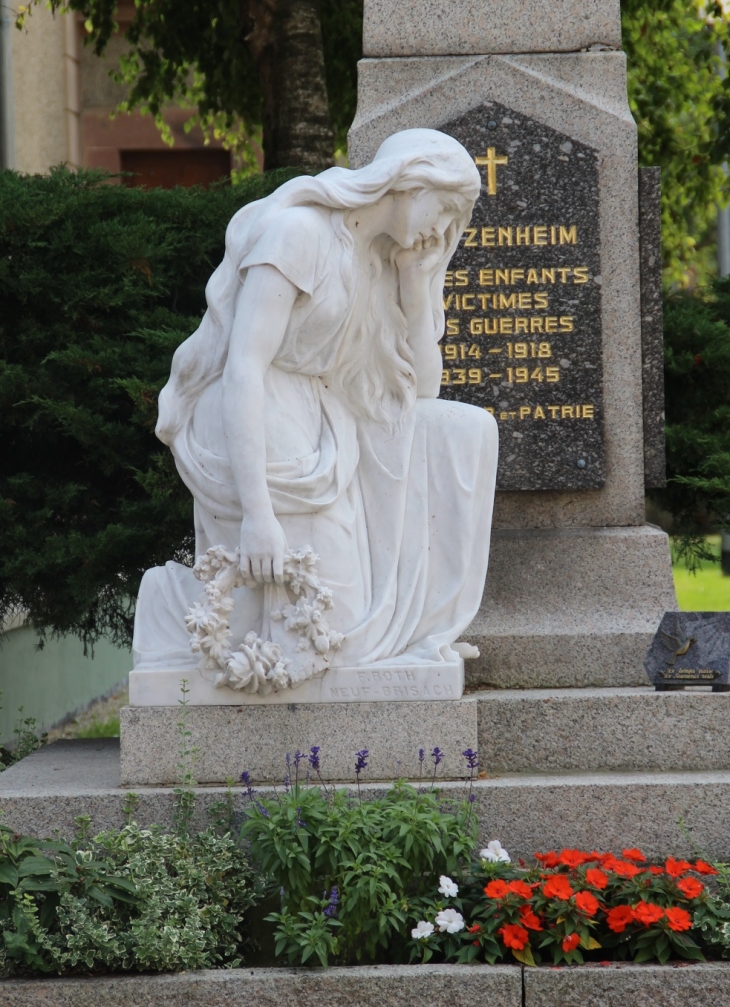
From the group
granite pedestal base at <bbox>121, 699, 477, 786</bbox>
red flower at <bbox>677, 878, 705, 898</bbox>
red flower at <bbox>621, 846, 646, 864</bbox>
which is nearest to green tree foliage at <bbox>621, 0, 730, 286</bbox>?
granite pedestal base at <bbox>121, 699, 477, 786</bbox>

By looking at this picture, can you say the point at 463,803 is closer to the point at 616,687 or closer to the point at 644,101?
the point at 616,687

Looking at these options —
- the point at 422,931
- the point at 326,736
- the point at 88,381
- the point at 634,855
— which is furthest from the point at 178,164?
the point at 422,931

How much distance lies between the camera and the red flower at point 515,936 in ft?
12.3

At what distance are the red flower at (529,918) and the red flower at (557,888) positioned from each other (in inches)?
2.4

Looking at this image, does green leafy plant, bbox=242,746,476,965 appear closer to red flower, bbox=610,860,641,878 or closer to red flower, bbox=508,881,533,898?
red flower, bbox=508,881,533,898

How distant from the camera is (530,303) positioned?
566 centimetres

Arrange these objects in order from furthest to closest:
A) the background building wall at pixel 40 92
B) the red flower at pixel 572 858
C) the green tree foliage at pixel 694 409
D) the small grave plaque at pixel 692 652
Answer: the background building wall at pixel 40 92 → the green tree foliage at pixel 694 409 → the small grave plaque at pixel 692 652 → the red flower at pixel 572 858

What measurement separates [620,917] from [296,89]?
5.98 meters

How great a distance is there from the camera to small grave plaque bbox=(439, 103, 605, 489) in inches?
222

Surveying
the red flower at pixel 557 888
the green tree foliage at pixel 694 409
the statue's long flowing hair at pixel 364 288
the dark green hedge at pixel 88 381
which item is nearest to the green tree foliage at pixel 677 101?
the green tree foliage at pixel 694 409

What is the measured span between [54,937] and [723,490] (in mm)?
3734

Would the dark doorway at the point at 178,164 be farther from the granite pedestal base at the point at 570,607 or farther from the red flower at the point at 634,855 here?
the red flower at the point at 634,855

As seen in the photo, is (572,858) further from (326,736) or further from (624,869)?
(326,736)

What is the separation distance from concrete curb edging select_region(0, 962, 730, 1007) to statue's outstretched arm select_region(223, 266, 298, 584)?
1.14 m
